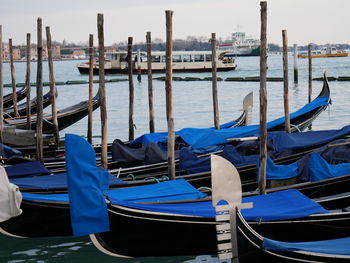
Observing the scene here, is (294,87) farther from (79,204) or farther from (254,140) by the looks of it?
(79,204)

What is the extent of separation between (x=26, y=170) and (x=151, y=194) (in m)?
2.02

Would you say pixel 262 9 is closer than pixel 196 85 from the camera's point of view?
Yes

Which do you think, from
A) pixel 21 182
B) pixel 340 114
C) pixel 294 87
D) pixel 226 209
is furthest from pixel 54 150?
pixel 294 87

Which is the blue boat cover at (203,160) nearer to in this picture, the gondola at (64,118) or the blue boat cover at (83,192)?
the blue boat cover at (83,192)

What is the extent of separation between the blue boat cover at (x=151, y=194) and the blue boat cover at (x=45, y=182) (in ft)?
1.28

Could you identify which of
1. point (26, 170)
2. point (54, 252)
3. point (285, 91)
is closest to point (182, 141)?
point (285, 91)

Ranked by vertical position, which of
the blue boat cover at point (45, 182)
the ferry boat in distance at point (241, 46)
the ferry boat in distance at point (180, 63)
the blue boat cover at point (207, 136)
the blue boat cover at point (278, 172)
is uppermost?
the ferry boat in distance at point (241, 46)

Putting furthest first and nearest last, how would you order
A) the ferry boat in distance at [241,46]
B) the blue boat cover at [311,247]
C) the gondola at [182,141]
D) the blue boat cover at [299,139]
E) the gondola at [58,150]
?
the ferry boat in distance at [241,46] → the gondola at [58,150] → the gondola at [182,141] → the blue boat cover at [299,139] → the blue boat cover at [311,247]

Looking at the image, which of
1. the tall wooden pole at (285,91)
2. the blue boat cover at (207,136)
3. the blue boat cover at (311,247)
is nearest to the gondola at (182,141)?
the blue boat cover at (207,136)

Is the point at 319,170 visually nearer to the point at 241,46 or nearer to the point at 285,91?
the point at 285,91

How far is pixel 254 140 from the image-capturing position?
9484 millimetres

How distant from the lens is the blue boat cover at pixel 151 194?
22.8 feet

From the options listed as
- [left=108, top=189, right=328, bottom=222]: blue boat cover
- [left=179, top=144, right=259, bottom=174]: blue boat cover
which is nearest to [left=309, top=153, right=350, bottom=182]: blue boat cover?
[left=108, top=189, right=328, bottom=222]: blue boat cover

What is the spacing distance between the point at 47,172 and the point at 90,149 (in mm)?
2536
